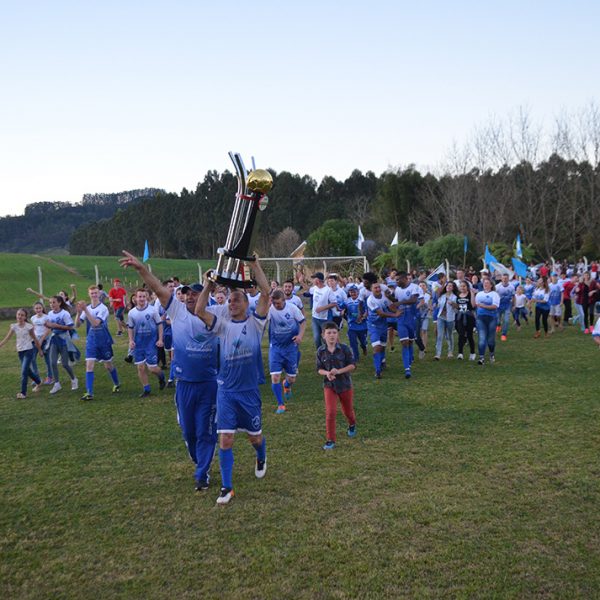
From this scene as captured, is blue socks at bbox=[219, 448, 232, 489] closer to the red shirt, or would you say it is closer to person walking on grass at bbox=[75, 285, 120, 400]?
person walking on grass at bbox=[75, 285, 120, 400]

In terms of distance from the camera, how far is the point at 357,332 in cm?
1326

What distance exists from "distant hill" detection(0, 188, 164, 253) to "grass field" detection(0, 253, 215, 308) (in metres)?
61.6

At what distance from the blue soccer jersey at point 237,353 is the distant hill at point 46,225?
119 m

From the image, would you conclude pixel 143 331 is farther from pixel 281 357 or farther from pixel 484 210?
pixel 484 210

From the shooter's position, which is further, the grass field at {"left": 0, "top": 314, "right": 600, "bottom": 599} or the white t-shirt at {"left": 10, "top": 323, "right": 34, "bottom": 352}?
the white t-shirt at {"left": 10, "top": 323, "right": 34, "bottom": 352}

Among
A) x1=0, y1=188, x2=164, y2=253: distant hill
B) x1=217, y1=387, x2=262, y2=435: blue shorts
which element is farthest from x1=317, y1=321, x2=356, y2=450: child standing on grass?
x1=0, y1=188, x2=164, y2=253: distant hill

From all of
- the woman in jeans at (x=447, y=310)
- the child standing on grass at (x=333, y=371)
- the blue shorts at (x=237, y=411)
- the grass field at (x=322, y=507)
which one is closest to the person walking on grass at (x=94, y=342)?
the grass field at (x=322, y=507)

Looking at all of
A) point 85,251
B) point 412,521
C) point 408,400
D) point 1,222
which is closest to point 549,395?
point 408,400

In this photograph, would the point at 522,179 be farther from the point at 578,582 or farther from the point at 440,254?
the point at 578,582

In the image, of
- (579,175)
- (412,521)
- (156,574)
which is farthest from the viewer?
(579,175)

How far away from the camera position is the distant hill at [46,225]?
125m

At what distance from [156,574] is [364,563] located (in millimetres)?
1623

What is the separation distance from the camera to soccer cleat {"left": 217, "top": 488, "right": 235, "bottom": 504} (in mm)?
5979

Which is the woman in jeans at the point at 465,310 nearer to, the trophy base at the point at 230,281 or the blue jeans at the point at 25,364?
the blue jeans at the point at 25,364
